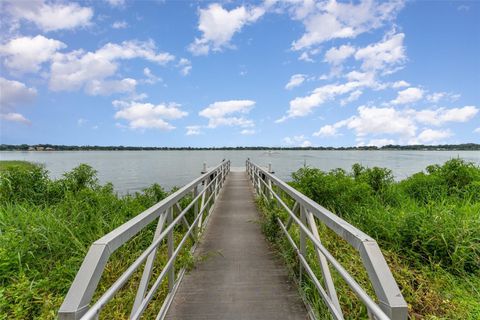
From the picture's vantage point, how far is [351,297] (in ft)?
10.0

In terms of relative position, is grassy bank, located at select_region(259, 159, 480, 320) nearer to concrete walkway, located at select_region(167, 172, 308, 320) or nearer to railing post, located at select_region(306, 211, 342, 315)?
concrete walkway, located at select_region(167, 172, 308, 320)

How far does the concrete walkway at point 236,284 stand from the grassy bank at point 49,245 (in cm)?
31

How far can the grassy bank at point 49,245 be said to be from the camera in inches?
121

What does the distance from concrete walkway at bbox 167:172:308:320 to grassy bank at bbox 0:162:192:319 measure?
31 centimetres

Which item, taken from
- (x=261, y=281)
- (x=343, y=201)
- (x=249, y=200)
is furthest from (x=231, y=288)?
(x=249, y=200)

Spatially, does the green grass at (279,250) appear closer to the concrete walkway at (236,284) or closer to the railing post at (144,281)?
the concrete walkway at (236,284)

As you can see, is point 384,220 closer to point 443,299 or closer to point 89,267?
point 443,299

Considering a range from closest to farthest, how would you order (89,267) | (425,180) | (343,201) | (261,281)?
(89,267), (261,281), (343,201), (425,180)

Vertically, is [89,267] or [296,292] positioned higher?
[89,267]

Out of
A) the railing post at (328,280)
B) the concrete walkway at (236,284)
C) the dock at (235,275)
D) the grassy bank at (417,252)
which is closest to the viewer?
the dock at (235,275)

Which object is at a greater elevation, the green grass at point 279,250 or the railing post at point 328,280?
the railing post at point 328,280

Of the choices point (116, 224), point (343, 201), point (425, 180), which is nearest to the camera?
point (116, 224)

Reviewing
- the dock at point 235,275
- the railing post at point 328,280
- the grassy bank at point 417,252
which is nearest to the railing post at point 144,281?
the dock at point 235,275

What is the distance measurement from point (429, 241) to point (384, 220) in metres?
0.93
